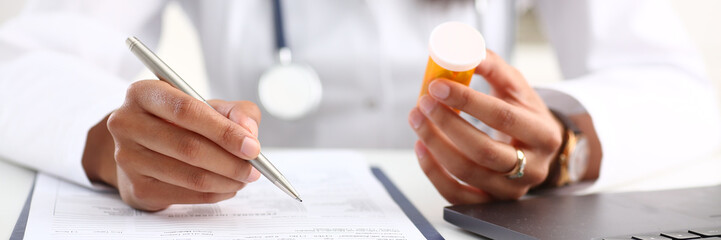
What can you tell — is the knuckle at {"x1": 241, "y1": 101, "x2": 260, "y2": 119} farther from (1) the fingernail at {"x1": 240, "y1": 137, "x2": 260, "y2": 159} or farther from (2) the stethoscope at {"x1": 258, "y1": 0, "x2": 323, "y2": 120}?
(2) the stethoscope at {"x1": 258, "y1": 0, "x2": 323, "y2": 120}

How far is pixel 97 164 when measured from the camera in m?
0.56

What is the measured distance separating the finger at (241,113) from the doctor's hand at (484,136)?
13 centimetres

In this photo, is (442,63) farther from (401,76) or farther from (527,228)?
(401,76)

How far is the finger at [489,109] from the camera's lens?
1.56 feet

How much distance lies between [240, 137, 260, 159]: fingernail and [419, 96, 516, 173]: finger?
0.14 m

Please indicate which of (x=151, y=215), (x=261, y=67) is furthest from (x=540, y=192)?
(x=261, y=67)

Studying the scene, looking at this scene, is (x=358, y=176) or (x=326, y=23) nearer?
(x=358, y=176)

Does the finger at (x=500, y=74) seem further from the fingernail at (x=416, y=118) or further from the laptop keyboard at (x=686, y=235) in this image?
the laptop keyboard at (x=686, y=235)

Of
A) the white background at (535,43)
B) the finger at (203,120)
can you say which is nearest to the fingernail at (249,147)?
the finger at (203,120)

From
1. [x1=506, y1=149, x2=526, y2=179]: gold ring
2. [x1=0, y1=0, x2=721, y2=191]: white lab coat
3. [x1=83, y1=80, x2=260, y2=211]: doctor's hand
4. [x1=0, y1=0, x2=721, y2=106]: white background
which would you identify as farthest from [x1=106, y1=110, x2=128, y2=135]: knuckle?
[x1=0, y1=0, x2=721, y2=106]: white background

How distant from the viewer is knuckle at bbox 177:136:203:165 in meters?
0.44

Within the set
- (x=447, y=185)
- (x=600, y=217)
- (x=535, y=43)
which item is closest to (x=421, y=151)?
(x=447, y=185)

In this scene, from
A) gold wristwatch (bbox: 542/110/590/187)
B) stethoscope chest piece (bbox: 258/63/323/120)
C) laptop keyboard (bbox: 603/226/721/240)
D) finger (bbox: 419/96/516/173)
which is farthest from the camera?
stethoscope chest piece (bbox: 258/63/323/120)

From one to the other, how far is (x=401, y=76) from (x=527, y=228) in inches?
22.2
